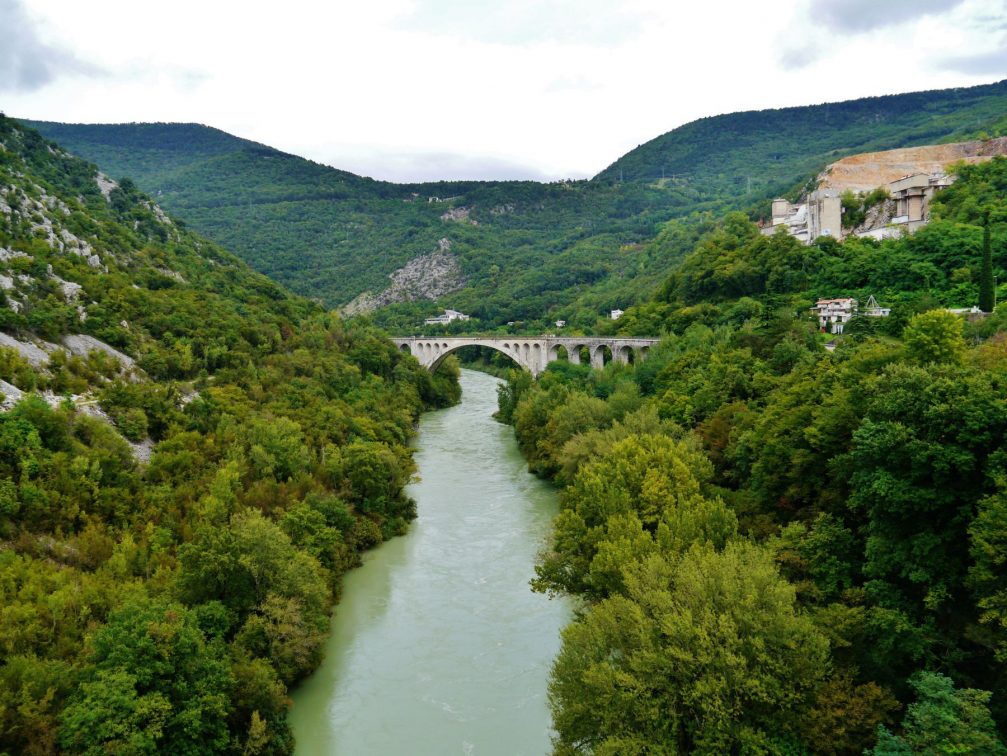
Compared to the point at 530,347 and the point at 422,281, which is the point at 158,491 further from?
the point at 422,281

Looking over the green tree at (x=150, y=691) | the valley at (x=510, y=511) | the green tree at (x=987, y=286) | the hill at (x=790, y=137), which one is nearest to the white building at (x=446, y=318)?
the valley at (x=510, y=511)

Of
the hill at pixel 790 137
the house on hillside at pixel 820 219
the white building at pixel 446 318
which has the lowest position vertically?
the white building at pixel 446 318

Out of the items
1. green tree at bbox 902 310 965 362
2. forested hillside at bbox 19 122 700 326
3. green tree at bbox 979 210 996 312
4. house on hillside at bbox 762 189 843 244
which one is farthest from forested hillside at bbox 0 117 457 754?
forested hillside at bbox 19 122 700 326

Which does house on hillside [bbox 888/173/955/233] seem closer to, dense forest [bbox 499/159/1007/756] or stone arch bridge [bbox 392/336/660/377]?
stone arch bridge [bbox 392/336/660/377]

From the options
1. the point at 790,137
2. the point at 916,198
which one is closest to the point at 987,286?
the point at 916,198

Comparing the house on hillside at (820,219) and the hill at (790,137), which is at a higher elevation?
the hill at (790,137)

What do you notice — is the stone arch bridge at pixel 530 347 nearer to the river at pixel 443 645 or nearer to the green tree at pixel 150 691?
the river at pixel 443 645
